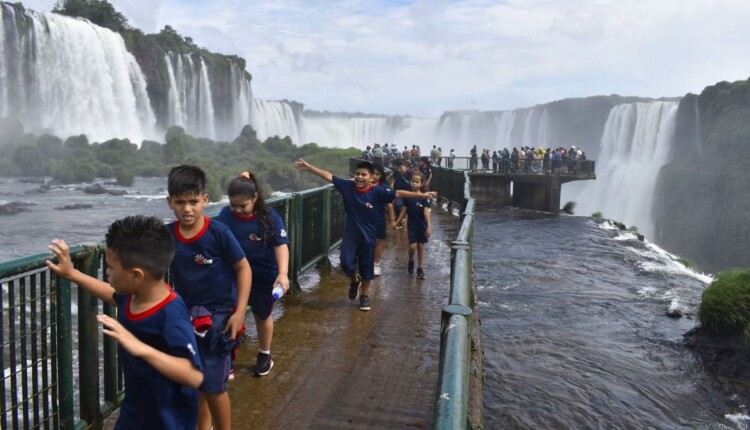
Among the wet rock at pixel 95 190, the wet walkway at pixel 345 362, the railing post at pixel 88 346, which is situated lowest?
the wet rock at pixel 95 190

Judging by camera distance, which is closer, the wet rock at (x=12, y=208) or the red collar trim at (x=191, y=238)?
the red collar trim at (x=191, y=238)

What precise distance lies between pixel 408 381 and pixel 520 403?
3358mm

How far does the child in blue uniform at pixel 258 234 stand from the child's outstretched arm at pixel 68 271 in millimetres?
1224

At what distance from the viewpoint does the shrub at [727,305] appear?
10.0 metres

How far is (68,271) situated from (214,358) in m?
0.84

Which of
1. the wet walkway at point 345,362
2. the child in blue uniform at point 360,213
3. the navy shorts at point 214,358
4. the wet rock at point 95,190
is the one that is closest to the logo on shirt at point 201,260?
the navy shorts at point 214,358

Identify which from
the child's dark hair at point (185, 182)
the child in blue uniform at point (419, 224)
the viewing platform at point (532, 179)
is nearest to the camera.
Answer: the child's dark hair at point (185, 182)

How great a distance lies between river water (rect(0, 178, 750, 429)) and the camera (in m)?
7.28

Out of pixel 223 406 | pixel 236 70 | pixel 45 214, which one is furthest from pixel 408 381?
pixel 236 70

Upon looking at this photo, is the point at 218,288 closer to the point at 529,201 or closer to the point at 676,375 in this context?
the point at 676,375

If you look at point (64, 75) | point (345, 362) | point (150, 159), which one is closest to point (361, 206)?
point (345, 362)

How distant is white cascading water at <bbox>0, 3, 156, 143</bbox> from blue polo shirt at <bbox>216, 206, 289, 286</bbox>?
1620 inches

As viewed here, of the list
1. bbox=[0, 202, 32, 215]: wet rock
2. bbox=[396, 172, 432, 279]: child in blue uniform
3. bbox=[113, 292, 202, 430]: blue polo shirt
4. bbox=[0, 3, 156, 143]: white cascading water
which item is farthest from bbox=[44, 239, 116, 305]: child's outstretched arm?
bbox=[0, 3, 156, 143]: white cascading water

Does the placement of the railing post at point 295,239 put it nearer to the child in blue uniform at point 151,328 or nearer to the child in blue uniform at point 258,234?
the child in blue uniform at point 258,234
